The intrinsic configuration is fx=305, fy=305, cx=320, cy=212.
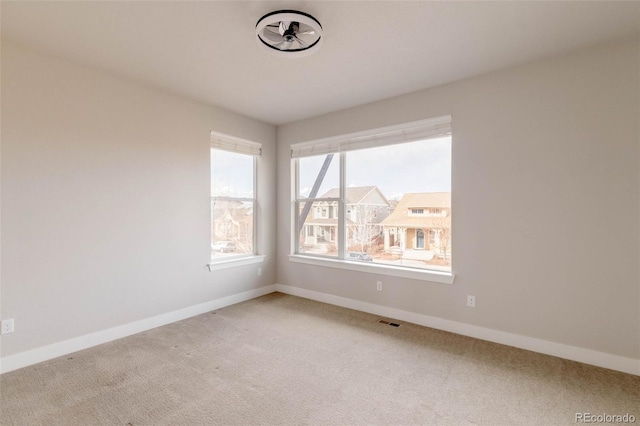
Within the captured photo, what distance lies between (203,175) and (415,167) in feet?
8.49

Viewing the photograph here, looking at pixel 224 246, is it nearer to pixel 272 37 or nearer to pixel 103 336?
pixel 103 336

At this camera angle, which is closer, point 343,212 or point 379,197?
point 379,197

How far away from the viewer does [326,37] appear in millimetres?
2371

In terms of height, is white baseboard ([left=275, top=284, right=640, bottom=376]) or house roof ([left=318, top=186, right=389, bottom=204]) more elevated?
house roof ([left=318, top=186, right=389, bottom=204])

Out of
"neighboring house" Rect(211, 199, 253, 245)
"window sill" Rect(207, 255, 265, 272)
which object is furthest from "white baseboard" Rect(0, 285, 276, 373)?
"neighboring house" Rect(211, 199, 253, 245)

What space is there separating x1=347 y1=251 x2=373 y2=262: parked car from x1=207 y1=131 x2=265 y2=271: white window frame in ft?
4.42

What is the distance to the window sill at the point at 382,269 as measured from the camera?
10.8ft

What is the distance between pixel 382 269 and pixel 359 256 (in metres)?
0.44

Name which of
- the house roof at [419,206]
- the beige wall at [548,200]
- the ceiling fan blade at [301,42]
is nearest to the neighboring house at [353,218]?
the house roof at [419,206]

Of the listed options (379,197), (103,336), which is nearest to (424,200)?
(379,197)

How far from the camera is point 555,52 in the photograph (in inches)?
102

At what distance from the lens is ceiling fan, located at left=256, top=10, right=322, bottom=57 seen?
203cm

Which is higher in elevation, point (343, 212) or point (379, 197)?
point (379, 197)

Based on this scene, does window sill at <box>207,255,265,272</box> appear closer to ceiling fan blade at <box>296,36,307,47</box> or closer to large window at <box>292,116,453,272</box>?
large window at <box>292,116,453,272</box>
